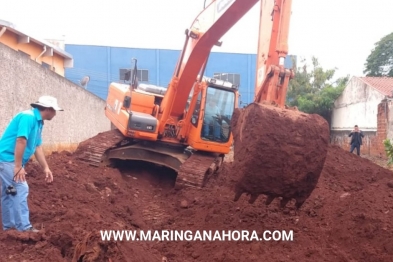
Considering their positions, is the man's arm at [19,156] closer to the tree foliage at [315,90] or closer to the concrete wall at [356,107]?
the concrete wall at [356,107]

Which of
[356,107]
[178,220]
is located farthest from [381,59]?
[178,220]

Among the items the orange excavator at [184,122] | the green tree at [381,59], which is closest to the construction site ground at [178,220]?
the orange excavator at [184,122]

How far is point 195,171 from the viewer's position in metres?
8.67

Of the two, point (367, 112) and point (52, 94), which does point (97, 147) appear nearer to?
point (52, 94)

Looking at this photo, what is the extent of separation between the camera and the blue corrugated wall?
33.6 meters

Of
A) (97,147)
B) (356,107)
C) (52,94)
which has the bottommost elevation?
(97,147)

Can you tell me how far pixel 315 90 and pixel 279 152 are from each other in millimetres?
29797

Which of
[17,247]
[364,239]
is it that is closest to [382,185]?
[364,239]

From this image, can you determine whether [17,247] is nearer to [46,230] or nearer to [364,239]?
[46,230]

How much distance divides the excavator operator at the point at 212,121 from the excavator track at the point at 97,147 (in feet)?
6.51

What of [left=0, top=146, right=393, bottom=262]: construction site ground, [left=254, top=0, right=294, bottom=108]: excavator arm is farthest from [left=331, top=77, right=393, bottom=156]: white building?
[left=254, top=0, right=294, bottom=108]: excavator arm

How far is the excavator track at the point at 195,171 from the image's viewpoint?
8.54 m

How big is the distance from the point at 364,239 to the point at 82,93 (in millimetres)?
11929

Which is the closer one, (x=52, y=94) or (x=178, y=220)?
(x=178, y=220)
